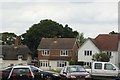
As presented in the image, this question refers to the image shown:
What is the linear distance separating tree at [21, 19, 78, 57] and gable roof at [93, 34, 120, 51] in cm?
2616

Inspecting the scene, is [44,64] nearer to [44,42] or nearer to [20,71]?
[44,42]

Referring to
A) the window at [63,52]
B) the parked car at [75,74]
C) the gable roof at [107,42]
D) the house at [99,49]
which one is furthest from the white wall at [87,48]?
the parked car at [75,74]

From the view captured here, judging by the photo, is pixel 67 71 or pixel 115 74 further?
pixel 115 74

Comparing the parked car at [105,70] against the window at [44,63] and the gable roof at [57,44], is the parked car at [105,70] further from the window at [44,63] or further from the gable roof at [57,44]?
the window at [44,63]

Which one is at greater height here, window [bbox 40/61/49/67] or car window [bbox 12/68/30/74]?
window [bbox 40/61/49/67]

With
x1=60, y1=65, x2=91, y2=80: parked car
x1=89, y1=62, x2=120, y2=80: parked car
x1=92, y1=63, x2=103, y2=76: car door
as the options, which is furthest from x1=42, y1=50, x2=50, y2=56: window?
x1=60, y1=65, x2=91, y2=80: parked car

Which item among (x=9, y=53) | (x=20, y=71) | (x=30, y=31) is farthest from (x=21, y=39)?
(x=20, y=71)

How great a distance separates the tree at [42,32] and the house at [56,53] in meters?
18.4

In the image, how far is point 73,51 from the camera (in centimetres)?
8250

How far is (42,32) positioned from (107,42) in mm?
29839

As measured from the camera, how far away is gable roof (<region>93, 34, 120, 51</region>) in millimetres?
76812

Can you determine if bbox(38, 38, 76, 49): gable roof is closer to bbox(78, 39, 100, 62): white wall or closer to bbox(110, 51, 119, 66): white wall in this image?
bbox(78, 39, 100, 62): white wall

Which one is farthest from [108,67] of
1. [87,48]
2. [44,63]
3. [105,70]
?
[44,63]

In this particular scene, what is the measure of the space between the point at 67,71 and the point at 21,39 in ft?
273
